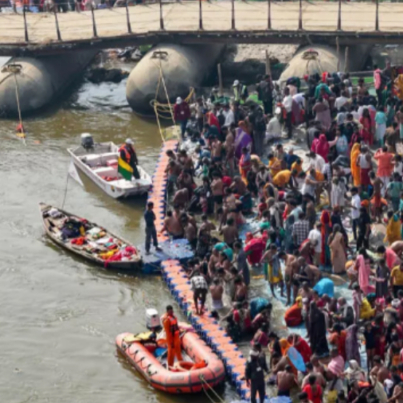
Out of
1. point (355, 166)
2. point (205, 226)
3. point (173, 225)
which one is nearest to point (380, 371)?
point (205, 226)

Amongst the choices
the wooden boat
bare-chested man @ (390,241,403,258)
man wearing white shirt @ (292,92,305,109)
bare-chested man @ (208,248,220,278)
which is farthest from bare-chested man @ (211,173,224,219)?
→ bare-chested man @ (390,241,403,258)

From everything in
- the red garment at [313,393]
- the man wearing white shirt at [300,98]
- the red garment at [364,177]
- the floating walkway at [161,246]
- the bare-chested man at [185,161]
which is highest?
the man wearing white shirt at [300,98]

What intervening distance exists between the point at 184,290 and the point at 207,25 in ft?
62.2

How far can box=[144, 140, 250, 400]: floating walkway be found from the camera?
88.4 feet

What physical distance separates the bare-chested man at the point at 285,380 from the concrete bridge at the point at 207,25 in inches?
823

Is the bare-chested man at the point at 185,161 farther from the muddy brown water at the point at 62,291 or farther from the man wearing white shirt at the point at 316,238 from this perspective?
the man wearing white shirt at the point at 316,238

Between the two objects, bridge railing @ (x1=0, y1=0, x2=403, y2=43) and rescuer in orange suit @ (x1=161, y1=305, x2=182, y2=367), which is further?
bridge railing @ (x1=0, y1=0, x2=403, y2=43)

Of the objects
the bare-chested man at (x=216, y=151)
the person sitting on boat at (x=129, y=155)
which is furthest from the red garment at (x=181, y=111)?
the bare-chested man at (x=216, y=151)

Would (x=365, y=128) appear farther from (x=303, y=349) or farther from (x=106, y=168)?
(x=303, y=349)

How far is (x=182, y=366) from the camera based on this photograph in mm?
27109

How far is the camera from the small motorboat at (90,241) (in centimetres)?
3284

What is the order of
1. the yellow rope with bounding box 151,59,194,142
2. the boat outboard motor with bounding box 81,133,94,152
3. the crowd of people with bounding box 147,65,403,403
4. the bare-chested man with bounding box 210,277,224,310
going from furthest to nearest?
the yellow rope with bounding box 151,59,194,142 < the boat outboard motor with bounding box 81,133,94,152 < the bare-chested man with bounding box 210,277,224,310 < the crowd of people with bounding box 147,65,403,403

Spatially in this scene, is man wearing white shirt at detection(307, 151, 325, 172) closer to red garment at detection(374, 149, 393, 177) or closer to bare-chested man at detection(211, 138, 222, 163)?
red garment at detection(374, 149, 393, 177)

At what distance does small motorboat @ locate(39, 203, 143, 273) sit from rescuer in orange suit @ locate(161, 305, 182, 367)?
533 centimetres
